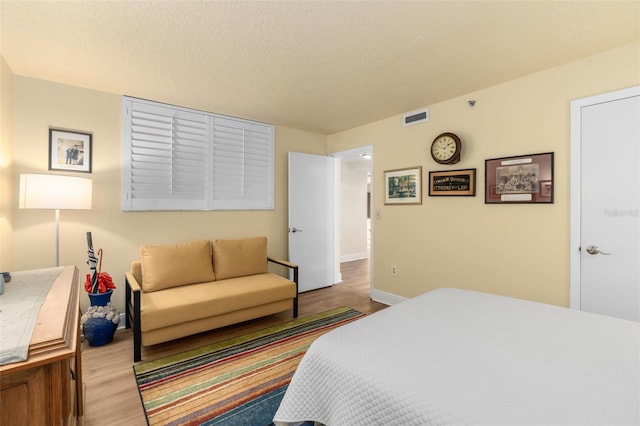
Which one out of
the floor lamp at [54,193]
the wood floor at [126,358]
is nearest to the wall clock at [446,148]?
the wood floor at [126,358]

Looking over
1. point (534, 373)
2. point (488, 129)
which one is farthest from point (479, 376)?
point (488, 129)

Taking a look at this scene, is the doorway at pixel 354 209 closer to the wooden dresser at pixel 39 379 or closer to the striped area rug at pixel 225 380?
the striped area rug at pixel 225 380

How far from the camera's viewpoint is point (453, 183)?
3131 mm

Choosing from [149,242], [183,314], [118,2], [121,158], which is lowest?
[183,314]

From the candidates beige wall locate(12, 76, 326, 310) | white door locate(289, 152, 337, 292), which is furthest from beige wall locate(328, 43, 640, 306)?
beige wall locate(12, 76, 326, 310)

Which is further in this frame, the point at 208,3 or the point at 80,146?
the point at 80,146

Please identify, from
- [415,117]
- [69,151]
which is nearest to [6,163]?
[69,151]

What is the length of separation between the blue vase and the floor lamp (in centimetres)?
49

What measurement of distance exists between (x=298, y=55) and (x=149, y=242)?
2593 millimetres

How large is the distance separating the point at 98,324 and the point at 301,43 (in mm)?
3044

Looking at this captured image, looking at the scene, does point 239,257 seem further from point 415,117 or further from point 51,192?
point 415,117

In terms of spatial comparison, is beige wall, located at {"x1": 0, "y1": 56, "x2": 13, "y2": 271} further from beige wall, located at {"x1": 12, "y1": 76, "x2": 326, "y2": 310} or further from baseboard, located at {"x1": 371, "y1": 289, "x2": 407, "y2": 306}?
baseboard, located at {"x1": 371, "y1": 289, "x2": 407, "y2": 306}

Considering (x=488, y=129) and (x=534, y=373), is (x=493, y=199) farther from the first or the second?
(x=534, y=373)

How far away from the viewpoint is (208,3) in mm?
1659
